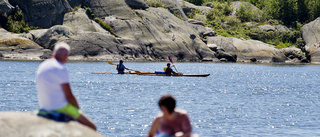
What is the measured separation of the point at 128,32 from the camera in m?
82.6

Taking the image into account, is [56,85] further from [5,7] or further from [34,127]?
[5,7]

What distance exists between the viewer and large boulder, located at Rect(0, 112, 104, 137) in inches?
331

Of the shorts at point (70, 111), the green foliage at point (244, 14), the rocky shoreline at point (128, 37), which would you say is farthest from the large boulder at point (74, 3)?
the shorts at point (70, 111)

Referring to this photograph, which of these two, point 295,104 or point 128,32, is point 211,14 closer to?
point 128,32

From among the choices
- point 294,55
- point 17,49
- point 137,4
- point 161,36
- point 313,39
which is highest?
point 137,4

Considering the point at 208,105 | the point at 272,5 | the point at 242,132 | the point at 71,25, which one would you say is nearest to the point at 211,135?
the point at 242,132

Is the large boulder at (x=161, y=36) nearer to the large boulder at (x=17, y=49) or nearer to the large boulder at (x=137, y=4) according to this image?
the large boulder at (x=137, y=4)

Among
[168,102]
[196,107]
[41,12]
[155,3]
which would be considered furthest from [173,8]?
[168,102]

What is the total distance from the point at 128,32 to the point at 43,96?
74.2 meters

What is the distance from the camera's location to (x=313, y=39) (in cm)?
9956

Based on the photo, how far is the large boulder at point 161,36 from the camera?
82812mm

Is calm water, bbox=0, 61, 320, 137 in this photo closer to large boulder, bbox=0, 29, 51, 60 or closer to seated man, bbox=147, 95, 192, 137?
seated man, bbox=147, 95, 192, 137

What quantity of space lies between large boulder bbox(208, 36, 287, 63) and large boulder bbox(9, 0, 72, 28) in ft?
107

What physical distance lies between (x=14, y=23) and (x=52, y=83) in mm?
70391
